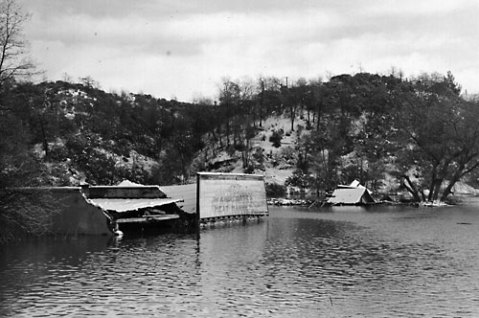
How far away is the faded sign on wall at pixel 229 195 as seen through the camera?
48.0 m

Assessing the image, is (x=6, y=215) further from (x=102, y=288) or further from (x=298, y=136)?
(x=298, y=136)

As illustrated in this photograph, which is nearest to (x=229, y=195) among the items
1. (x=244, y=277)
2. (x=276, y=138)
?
(x=244, y=277)

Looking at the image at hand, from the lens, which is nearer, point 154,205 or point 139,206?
point 139,206

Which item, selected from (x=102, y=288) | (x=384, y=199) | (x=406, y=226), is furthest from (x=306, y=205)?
(x=102, y=288)

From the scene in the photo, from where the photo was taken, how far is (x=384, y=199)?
91.2m

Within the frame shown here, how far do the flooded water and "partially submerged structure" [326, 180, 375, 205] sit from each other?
152 feet

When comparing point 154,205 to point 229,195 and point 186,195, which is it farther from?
point 229,195

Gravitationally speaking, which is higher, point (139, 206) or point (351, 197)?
point (351, 197)

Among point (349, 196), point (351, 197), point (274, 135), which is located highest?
point (274, 135)

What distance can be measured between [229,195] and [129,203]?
10889mm

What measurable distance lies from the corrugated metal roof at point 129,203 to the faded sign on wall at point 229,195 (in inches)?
95.4

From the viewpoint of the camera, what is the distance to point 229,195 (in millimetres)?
52000

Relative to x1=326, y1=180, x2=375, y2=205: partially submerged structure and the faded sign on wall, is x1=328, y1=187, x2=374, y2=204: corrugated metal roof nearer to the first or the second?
x1=326, y1=180, x2=375, y2=205: partially submerged structure

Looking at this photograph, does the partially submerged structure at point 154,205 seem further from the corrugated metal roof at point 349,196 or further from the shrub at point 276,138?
the shrub at point 276,138
